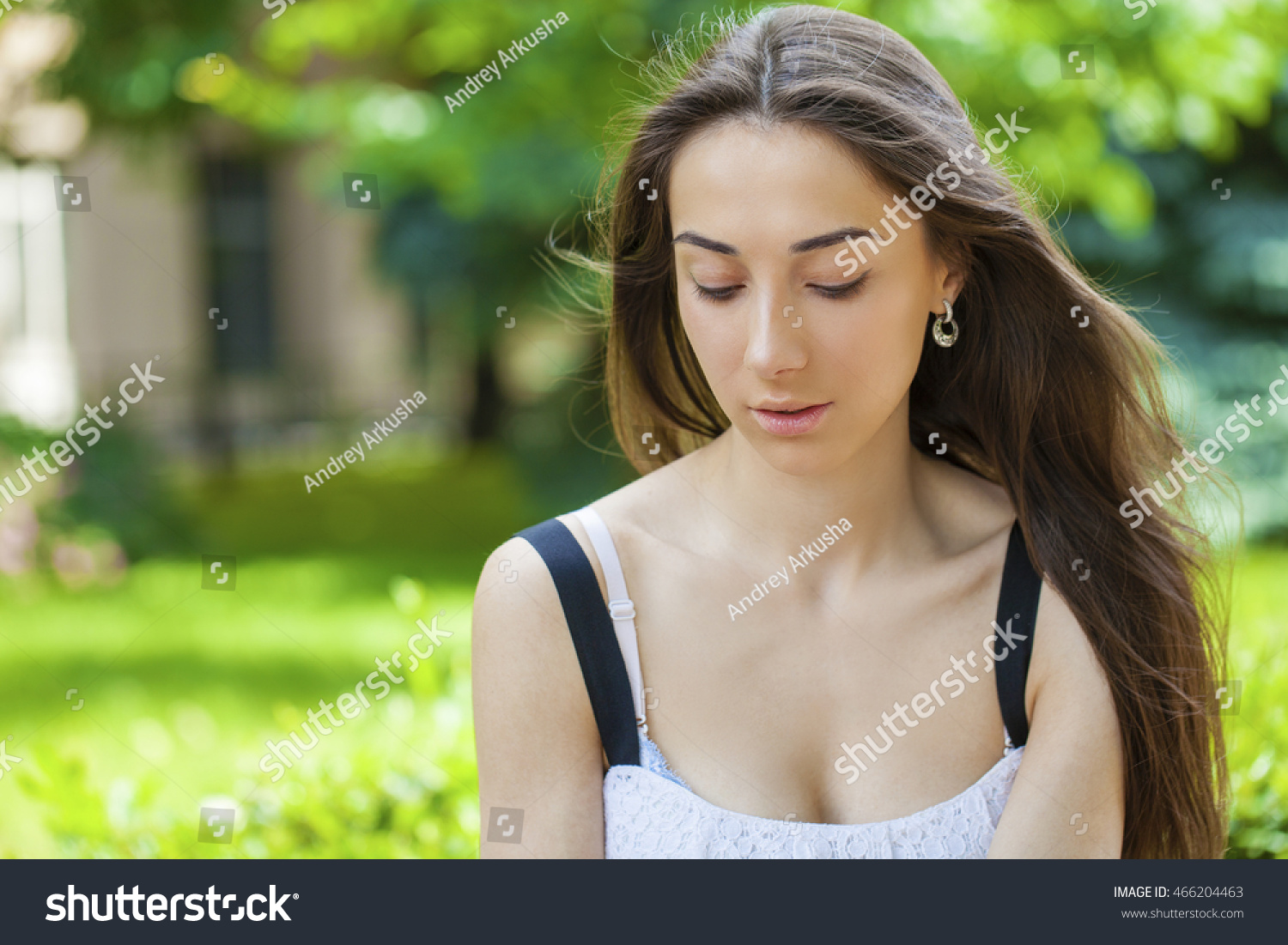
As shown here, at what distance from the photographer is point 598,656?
1.77 metres

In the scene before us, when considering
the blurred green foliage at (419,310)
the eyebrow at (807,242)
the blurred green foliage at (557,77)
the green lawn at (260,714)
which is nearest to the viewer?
the eyebrow at (807,242)

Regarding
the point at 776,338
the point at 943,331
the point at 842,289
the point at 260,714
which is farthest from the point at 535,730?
the point at 260,714

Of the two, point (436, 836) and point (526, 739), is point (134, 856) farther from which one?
point (526, 739)

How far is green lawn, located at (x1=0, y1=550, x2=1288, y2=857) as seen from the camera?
2.47 metres

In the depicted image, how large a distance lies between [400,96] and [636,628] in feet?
17.8

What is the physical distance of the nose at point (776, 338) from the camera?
1.64 metres

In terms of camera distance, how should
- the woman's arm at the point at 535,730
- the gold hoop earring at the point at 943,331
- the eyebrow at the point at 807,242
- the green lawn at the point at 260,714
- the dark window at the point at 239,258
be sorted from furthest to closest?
the dark window at the point at 239,258 < the green lawn at the point at 260,714 < the gold hoop earring at the point at 943,331 < the woman's arm at the point at 535,730 < the eyebrow at the point at 807,242

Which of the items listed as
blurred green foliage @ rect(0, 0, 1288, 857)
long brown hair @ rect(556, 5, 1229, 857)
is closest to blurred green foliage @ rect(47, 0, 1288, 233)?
blurred green foliage @ rect(0, 0, 1288, 857)

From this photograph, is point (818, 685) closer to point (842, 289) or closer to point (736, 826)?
point (736, 826)

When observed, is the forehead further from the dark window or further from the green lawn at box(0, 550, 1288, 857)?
the dark window

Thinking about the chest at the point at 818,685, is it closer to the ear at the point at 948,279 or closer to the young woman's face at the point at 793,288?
the young woman's face at the point at 793,288

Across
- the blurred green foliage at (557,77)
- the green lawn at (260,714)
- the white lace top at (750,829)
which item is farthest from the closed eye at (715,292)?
the blurred green foliage at (557,77)

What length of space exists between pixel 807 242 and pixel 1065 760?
0.82m

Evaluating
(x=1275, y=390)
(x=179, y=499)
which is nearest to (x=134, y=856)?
(x=179, y=499)
